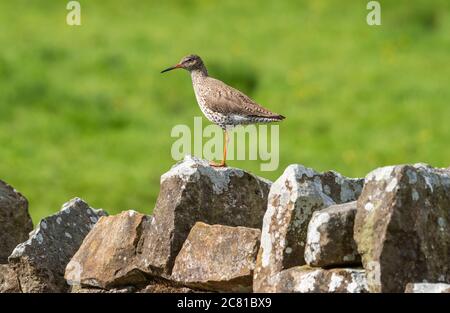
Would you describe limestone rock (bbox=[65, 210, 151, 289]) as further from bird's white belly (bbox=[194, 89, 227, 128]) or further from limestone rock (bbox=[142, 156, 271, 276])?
bird's white belly (bbox=[194, 89, 227, 128])

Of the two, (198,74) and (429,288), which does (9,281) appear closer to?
(198,74)

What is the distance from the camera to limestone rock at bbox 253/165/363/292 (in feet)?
35.4

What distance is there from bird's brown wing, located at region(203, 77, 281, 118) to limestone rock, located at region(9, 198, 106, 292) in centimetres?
229

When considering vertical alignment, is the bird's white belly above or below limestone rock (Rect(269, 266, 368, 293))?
above

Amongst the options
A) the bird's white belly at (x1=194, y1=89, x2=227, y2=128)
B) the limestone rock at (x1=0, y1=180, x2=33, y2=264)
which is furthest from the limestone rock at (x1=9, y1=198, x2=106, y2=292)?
the bird's white belly at (x1=194, y1=89, x2=227, y2=128)

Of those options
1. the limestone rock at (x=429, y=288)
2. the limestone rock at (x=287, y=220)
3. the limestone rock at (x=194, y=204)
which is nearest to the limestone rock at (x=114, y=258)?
the limestone rock at (x=194, y=204)

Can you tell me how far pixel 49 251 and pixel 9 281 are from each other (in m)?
0.56

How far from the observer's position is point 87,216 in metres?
13.8

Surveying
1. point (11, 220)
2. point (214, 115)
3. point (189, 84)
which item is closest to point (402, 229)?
point (214, 115)

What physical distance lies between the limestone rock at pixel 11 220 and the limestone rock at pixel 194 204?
259 centimetres

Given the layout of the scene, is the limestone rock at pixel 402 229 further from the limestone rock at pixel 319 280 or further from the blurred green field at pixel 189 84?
the blurred green field at pixel 189 84

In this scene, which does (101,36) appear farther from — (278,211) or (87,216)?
(278,211)

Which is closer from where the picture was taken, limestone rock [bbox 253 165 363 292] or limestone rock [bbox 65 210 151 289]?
limestone rock [bbox 253 165 363 292]

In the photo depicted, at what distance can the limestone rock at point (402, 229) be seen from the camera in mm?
9820
